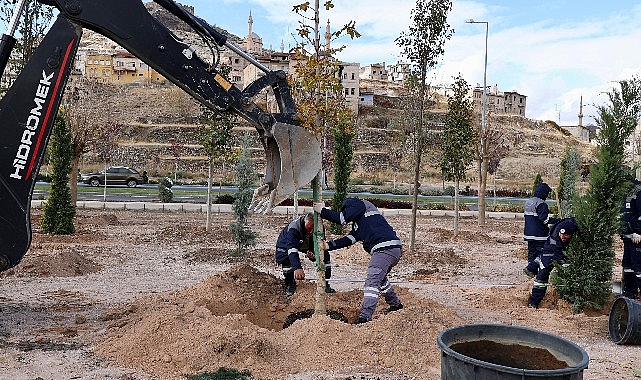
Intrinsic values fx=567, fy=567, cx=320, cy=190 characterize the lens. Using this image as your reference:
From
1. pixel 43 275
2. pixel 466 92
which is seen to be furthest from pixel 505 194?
pixel 43 275

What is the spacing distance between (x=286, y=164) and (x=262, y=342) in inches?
75.6

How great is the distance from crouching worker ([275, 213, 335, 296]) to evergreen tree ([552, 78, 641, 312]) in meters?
3.76

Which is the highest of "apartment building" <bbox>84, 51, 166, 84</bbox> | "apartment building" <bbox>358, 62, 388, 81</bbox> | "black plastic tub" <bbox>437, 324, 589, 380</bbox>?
"apartment building" <bbox>358, 62, 388, 81</bbox>

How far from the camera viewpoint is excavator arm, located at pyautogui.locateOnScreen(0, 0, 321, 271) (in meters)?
5.30

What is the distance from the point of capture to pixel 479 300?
30.9 feet

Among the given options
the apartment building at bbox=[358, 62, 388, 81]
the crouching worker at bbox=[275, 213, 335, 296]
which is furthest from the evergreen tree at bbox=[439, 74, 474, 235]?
the apartment building at bbox=[358, 62, 388, 81]

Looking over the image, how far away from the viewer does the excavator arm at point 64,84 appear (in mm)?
5297

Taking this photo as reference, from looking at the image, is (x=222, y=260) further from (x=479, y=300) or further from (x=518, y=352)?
A: (x=518, y=352)

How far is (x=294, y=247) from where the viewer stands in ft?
28.3

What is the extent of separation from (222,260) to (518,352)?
9.20m

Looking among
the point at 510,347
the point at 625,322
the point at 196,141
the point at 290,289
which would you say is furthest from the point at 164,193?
the point at 196,141

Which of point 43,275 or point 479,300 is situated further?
point 43,275

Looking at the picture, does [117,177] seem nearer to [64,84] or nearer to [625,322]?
[64,84]

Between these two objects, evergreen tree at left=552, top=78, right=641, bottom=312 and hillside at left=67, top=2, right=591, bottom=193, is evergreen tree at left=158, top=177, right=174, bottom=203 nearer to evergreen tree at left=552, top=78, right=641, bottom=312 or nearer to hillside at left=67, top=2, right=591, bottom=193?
hillside at left=67, top=2, right=591, bottom=193
